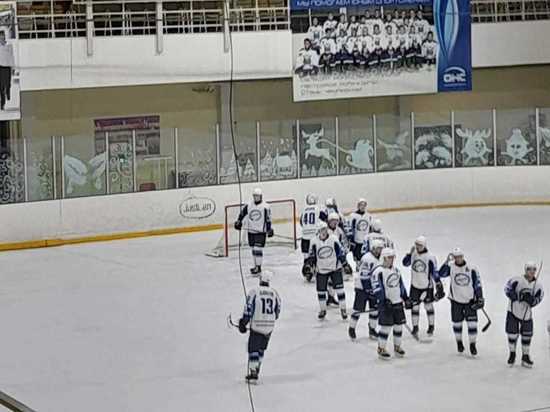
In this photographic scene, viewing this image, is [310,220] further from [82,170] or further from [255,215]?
[82,170]

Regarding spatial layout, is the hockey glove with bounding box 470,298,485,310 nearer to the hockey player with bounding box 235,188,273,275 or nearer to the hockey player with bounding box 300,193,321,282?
the hockey player with bounding box 300,193,321,282

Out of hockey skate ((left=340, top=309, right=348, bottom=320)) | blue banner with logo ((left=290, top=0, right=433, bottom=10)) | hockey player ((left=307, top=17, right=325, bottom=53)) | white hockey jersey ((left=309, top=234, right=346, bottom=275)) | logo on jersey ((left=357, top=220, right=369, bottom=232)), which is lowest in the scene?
hockey skate ((left=340, top=309, right=348, bottom=320))

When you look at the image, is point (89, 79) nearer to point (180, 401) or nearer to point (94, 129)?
point (94, 129)

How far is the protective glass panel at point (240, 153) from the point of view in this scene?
17219mm

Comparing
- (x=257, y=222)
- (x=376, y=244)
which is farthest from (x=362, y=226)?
(x=376, y=244)

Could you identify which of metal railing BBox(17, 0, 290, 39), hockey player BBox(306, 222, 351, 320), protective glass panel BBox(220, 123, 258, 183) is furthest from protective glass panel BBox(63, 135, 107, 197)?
hockey player BBox(306, 222, 351, 320)

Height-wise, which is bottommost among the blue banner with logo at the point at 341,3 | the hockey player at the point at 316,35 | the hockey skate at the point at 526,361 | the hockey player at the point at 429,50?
the hockey skate at the point at 526,361

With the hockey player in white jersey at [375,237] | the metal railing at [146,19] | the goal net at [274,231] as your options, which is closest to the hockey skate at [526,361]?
the hockey player in white jersey at [375,237]

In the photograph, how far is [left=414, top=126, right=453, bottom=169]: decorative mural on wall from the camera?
61.2ft

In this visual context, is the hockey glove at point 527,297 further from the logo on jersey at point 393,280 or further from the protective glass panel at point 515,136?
the protective glass panel at point 515,136

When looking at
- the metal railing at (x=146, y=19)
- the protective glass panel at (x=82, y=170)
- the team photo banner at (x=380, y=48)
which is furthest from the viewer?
the team photo banner at (x=380, y=48)

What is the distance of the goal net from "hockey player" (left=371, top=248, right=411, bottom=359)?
13.5 feet

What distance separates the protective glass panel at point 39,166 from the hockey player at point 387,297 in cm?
716

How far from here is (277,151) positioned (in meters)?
17.7
